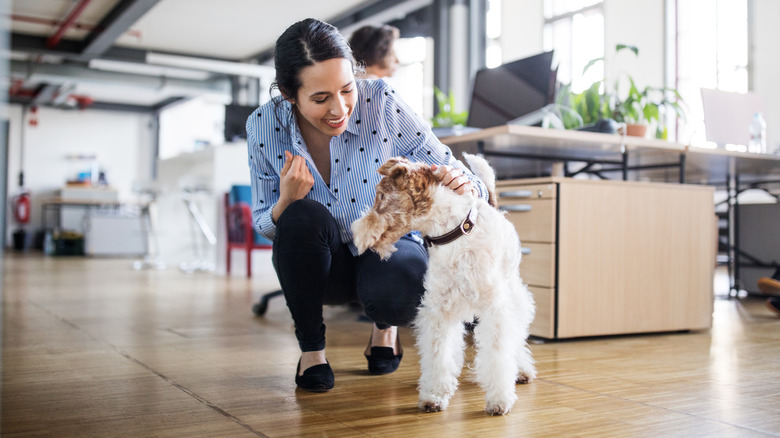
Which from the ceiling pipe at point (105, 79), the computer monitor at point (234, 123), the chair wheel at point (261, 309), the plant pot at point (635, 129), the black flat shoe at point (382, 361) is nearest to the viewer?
the black flat shoe at point (382, 361)

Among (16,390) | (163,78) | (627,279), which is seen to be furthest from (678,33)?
(163,78)

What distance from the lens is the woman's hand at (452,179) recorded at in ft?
4.28

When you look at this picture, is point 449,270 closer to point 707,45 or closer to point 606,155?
point 606,155

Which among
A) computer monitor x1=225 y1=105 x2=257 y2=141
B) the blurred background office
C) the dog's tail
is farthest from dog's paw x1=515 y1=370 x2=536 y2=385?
computer monitor x1=225 y1=105 x2=257 y2=141

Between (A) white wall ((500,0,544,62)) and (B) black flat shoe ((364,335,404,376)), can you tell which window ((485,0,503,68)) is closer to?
(A) white wall ((500,0,544,62))

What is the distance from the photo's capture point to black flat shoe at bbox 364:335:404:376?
5.75 feet

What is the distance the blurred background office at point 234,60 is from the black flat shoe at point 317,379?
2.01m

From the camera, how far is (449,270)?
1312 millimetres

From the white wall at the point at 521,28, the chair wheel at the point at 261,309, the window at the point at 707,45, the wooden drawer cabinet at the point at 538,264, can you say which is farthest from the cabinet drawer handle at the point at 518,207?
the white wall at the point at 521,28

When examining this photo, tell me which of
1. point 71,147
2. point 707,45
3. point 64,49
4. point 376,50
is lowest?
point 376,50

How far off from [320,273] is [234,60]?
9.22 meters

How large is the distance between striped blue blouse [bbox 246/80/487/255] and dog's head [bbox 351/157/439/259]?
0.33m

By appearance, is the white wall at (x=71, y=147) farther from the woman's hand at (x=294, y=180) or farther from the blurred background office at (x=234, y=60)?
the woman's hand at (x=294, y=180)

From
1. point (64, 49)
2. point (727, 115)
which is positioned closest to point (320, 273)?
point (727, 115)
